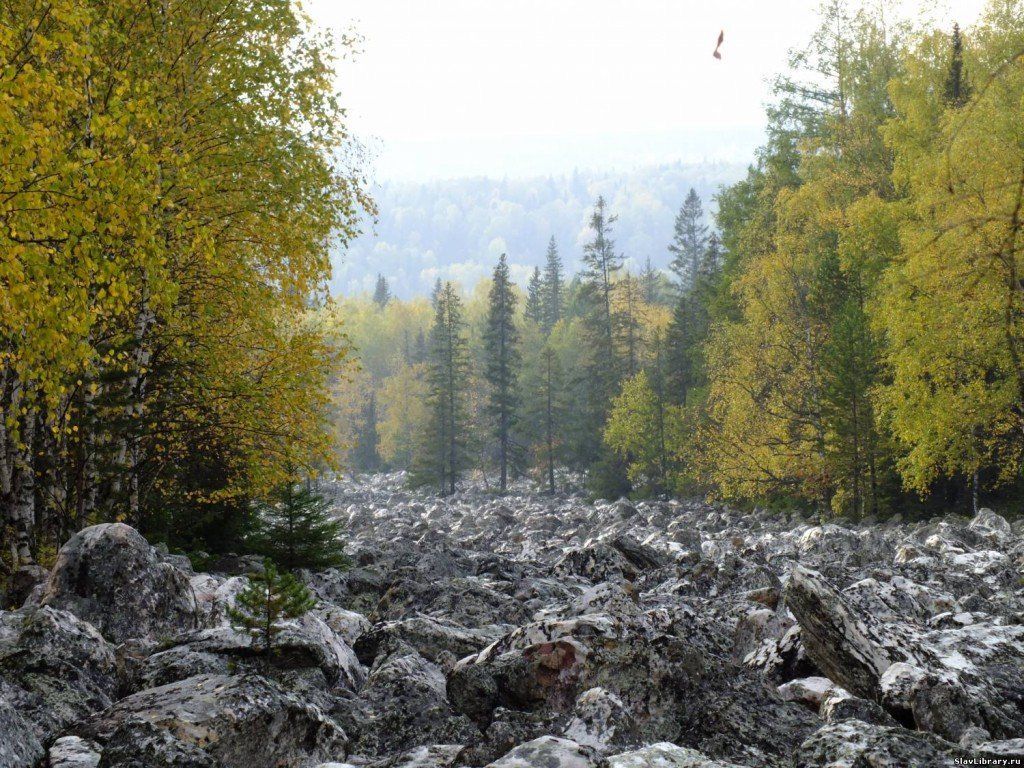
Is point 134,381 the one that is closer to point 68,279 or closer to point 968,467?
point 68,279

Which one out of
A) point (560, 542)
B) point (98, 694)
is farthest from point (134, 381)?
point (560, 542)

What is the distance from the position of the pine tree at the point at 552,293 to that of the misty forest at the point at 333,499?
57.2 meters

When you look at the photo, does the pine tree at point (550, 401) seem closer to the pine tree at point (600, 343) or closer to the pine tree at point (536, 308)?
the pine tree at point (600, 343)

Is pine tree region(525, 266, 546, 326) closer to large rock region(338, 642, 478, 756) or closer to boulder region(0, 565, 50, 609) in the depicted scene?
boulder region(0, 565, 50, 609)

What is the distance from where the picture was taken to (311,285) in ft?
38.9

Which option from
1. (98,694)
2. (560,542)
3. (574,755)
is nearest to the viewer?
(574,755)

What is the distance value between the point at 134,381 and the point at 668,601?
6.98m

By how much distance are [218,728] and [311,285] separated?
8.57 meters

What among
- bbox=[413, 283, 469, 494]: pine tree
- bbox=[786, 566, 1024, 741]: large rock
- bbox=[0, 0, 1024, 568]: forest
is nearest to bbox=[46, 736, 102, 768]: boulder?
bbox=[0, 0, 1024, 568]: forest

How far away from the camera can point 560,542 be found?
22.1 meters

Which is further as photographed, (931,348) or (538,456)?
(538,456)

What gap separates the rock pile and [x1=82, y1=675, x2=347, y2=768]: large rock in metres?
0.01

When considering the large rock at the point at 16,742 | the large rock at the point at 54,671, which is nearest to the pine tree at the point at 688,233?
the large rock at the point at 54,671

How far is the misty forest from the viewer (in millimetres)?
4621
